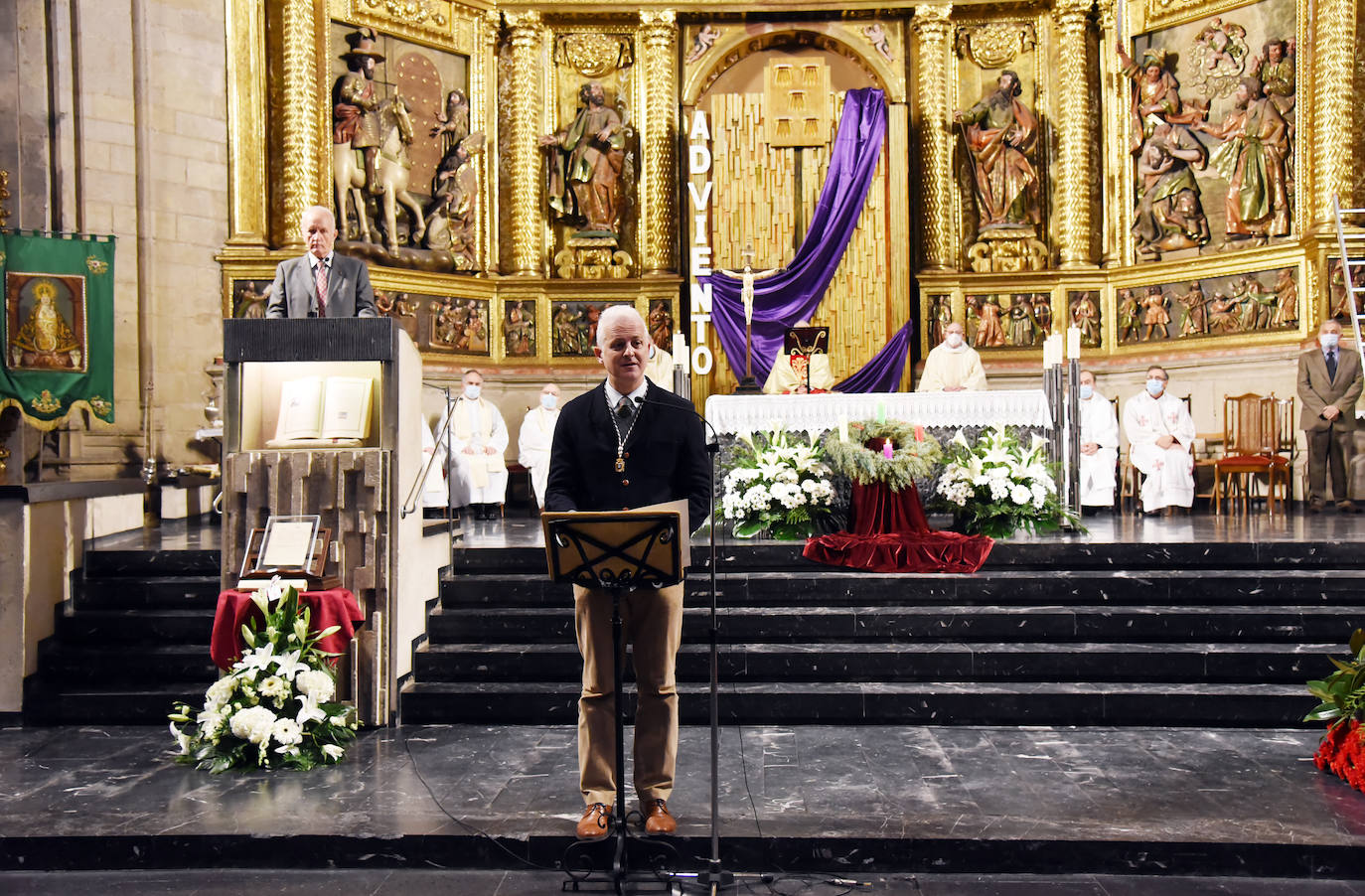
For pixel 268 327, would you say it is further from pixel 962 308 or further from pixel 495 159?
pixel 962 308

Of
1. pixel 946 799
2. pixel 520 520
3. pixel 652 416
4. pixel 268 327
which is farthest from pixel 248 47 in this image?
pixel 946 799

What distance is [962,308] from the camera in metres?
13.3

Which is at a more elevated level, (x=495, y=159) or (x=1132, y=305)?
(x=495, y=159)

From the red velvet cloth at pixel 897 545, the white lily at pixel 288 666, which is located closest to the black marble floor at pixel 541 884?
the white lily at pixel 288 666

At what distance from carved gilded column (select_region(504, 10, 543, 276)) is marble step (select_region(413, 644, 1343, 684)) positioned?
7.98 m

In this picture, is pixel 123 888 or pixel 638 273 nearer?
pixel 123 888

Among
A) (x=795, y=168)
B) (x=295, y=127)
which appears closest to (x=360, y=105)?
(x=295, y=127)

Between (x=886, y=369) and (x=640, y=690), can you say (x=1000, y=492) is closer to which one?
(x=640, y=690)

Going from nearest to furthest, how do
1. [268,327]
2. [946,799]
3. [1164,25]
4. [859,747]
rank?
[946,799]
[859,747]
[268,327]
[1164,25]

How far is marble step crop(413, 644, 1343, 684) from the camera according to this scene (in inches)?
236

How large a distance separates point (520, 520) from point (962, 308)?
6.15 meters

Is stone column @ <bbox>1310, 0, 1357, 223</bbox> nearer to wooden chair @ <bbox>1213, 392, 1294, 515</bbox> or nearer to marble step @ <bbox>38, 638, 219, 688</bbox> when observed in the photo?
wooden chair @ <bbox>1213, 392, 1294, 515</bbox>

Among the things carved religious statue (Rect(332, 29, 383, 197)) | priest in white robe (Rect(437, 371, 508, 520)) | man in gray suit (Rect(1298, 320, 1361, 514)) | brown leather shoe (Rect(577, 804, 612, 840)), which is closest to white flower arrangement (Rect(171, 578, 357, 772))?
brown leather shoe (Rect(577, 804, 612, 840))

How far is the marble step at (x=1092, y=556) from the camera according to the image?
22.9 feet
